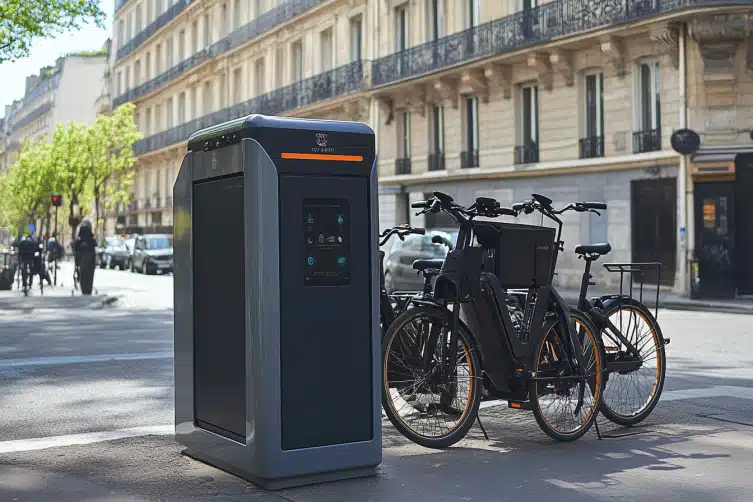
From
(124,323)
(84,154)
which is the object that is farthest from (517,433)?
(84,154)

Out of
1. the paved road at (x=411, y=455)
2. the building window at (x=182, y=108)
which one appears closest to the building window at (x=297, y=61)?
the building window at (x=182, y=108)

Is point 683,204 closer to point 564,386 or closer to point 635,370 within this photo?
point 635,370

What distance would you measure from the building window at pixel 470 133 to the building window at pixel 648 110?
6.42 meters

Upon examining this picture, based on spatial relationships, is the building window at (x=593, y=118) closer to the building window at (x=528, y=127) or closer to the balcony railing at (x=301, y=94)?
the building window at (x=528, y=127)

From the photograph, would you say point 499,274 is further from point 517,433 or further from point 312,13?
point 312,13

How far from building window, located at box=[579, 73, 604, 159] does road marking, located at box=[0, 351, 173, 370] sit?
1806cm

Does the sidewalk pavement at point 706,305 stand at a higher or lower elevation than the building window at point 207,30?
lower

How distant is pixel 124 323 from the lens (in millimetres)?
17031

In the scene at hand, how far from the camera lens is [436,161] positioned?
34.1 m

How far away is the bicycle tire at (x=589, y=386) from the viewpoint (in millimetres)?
6473

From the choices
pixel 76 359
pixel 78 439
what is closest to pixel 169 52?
pixel 76 359

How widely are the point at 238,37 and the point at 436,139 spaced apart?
1708cm

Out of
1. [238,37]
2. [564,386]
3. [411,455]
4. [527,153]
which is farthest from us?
[238,37]

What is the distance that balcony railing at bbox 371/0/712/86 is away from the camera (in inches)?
1027
